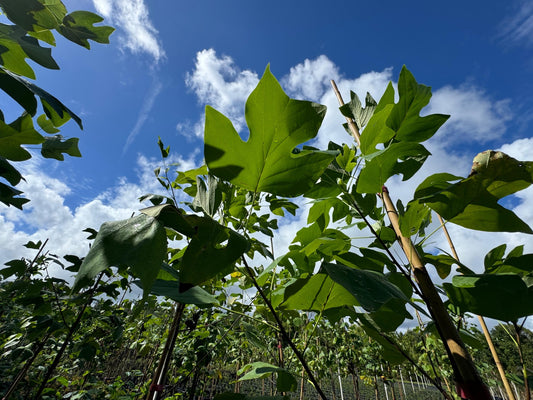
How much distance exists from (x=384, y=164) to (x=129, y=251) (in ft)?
1.58

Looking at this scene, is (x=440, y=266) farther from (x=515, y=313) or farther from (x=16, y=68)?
(x=16, y=68)

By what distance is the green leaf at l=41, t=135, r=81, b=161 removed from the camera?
0.99 m

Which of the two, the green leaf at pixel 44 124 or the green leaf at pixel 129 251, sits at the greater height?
the green leaf at pixel 44 124

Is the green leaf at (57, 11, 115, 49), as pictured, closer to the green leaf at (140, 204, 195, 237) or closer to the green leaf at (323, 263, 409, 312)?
the green leaf at (140, 204, 195, 237)

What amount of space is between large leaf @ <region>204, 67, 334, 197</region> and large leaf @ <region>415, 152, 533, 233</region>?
23 cm

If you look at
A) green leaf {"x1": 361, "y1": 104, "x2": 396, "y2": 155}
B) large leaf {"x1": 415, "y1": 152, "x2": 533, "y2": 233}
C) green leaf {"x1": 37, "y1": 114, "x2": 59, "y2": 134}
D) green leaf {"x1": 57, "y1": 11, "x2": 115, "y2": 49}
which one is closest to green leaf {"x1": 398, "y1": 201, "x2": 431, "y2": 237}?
large leaf {"x1": 415, "y1": 152, "x2": 533, "y2": 233}

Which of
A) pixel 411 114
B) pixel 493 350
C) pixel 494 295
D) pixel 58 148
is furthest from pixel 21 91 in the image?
pixel 493 350

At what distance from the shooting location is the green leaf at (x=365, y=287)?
1.10 ft

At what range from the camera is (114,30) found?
0.97m

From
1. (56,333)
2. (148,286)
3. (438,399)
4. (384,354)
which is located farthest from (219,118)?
(438,399)

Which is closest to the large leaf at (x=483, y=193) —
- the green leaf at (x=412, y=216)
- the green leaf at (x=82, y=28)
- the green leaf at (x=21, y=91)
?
the green leaf at (x=412, y=216)

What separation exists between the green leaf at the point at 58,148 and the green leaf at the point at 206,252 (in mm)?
954

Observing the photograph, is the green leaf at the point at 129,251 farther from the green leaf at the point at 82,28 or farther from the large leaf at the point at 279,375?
the green leaf at the point at 82,28

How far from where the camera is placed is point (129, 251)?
0.99ft
